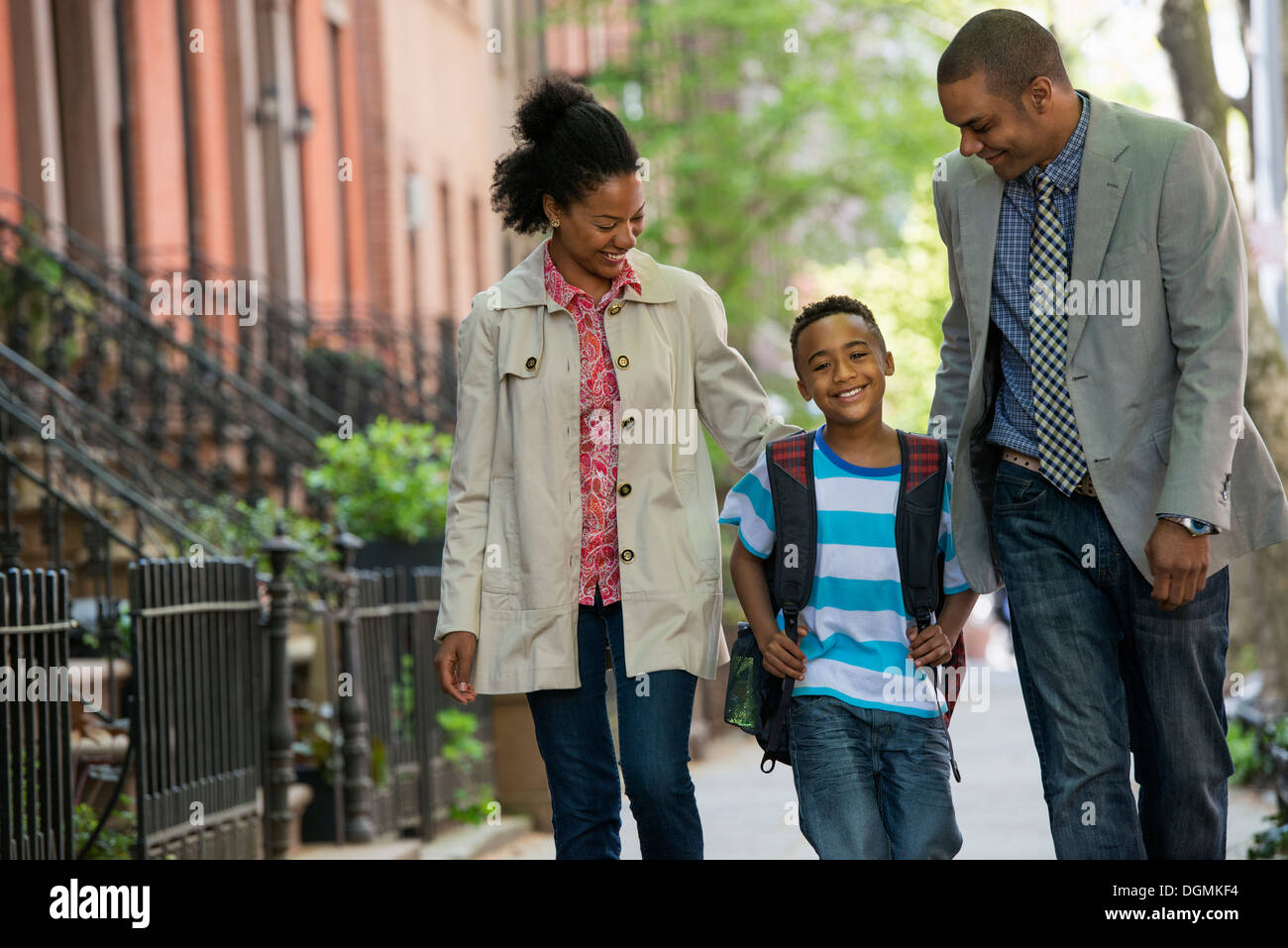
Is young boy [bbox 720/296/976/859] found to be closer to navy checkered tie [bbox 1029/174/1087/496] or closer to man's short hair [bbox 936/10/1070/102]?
navy checkered tie [bbox 1029/174/1087/496]

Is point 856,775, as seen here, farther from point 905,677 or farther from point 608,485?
point 608,485

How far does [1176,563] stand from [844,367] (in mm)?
893

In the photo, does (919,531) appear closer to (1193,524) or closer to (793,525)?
(793,525)

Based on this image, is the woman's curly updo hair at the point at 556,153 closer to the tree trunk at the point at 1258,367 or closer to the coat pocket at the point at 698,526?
the coat pocket at the point at 698,526

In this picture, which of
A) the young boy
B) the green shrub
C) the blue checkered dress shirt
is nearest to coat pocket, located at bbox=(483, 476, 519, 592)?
the young boy

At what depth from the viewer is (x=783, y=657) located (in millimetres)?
4086

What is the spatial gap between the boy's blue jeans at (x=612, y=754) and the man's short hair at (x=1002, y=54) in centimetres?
151

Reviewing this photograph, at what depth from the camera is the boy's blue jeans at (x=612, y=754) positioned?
13.7 ft

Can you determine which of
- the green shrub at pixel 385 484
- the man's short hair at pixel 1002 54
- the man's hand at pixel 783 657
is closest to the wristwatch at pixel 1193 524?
the man's hand at pixel 783 657

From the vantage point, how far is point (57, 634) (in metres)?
5.68

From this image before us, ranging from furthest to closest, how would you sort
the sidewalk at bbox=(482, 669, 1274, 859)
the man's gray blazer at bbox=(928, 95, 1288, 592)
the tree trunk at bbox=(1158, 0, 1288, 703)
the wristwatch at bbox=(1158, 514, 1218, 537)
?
the tree trunk at bbox=(1158, 0, 1288, 703)
the sidewalk at bbox=(482, 669, 1274, 859)
the man's gray blazer at bbox=(928, 95, 1288, 592)
the wristwatch at bbox=(1158, 514, 1218, 537)

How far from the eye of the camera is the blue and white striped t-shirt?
13.5 ft

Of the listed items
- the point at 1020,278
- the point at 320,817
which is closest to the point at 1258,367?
the point at 320,817

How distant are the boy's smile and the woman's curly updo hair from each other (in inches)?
24.8
